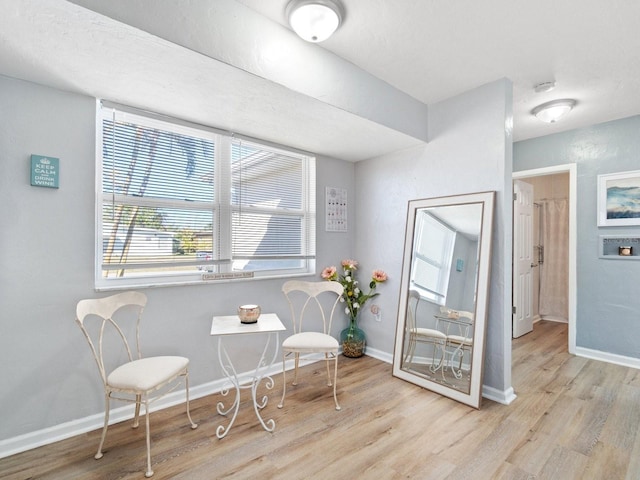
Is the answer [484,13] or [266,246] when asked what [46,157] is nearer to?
[266,246]

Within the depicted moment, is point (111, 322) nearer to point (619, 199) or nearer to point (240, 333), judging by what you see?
point (240, 333)

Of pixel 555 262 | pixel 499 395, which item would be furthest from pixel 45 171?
pixel 555 262

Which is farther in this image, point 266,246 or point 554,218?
point 554,218

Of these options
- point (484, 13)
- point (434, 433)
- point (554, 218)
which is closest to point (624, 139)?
point (554, 218)

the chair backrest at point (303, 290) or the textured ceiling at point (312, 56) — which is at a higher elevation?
the textured ceiling at point (312, 56)

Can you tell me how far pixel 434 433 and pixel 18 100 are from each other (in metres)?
3.29

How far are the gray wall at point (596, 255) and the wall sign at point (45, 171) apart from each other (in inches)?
183

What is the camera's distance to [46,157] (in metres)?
1.90

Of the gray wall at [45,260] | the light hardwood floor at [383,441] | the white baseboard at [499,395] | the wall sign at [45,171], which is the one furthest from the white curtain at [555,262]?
the wall sign at [45,171]

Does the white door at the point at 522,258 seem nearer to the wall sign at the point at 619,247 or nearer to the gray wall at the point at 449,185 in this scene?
the wall sign at the point at 619,247

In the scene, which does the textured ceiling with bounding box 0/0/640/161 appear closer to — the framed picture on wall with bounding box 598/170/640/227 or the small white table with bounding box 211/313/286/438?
the framed picture on wall with bounding box 598/170/640/227

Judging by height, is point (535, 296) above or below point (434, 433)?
above

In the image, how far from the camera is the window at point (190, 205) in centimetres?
217

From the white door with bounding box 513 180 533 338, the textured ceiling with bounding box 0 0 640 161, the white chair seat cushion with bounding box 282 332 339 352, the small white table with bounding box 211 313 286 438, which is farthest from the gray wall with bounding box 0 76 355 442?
the white door with bounding box 513 180 533 338
